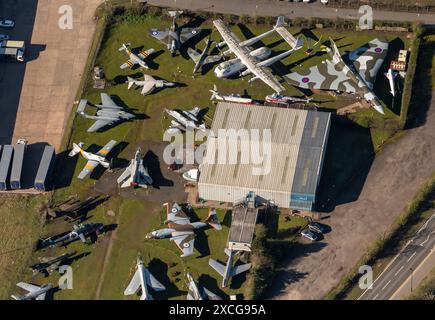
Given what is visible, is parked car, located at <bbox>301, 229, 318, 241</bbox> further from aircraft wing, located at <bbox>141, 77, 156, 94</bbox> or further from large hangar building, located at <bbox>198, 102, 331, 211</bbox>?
aircraft wing, located at <bbox>141, 77, 156, 94</bbox>

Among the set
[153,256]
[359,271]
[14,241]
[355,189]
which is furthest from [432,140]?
[14,241]

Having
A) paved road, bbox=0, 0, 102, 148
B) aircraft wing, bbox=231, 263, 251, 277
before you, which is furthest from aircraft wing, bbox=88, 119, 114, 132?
aircraft wing, bbox=231, 263, 251, 277

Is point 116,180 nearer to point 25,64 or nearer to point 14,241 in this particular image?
point 14,241

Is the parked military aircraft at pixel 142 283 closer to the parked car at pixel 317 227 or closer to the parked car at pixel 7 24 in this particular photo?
the parked car at pixel 317 227

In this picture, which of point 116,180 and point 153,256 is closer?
point 153,256

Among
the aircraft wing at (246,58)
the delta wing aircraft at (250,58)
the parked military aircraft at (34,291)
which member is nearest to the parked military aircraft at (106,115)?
the delta wing aircraft at (250,58)

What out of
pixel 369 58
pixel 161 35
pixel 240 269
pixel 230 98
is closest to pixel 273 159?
pixel 230 98
